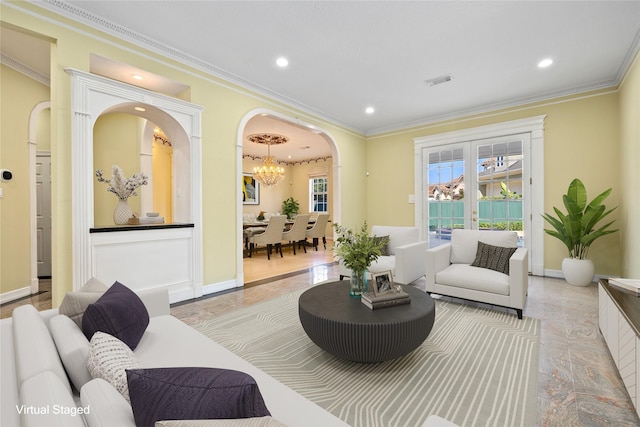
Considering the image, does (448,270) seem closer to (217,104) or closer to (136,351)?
(136,351)

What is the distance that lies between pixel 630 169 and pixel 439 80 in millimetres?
2561

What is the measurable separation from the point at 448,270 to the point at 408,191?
116 inches

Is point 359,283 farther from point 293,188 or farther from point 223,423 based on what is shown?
point 293,188

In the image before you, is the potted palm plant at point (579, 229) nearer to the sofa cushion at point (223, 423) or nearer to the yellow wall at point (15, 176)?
the sofa cushion at point (223, 423)

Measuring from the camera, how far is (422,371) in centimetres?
198

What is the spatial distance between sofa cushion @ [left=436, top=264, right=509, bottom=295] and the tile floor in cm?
47

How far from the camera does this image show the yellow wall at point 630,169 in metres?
3.18

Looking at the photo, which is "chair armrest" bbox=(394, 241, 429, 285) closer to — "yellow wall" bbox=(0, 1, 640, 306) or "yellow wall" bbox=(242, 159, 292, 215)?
"yellow wall" bbox=(0, 1, 640, 306)

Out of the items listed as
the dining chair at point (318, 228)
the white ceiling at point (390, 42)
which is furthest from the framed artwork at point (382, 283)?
the dining chair at point (318, 228)

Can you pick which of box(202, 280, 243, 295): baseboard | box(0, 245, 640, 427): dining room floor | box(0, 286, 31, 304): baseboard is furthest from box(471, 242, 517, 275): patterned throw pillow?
box(0, 286, 31, 304): baseboard

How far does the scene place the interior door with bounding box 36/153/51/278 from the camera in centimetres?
434

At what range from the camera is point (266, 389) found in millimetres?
1149

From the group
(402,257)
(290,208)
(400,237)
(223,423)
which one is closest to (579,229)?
(400,237)

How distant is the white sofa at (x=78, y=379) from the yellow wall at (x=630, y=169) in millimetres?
4207
